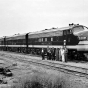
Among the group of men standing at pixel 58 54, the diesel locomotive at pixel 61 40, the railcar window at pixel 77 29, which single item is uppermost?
the railcar window at pixel 77 29

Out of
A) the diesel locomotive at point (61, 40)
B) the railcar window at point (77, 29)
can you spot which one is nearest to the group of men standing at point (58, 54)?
the diesel locomotive at point (61, 40)

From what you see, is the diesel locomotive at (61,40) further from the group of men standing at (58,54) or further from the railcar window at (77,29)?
the group of men standing at (58,54)

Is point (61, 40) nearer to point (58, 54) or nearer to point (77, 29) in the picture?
point (58, 54)

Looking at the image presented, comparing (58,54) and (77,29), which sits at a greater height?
(77,29)

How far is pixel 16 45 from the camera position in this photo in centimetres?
3116

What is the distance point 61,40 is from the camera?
1716cm

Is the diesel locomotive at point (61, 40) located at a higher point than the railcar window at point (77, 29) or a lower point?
lower

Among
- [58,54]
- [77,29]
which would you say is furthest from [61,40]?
[77,29]

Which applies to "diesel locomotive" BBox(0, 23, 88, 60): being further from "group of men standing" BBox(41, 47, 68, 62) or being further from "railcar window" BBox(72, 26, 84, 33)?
"group of men standing" BBox(41, 47, 68, 62)

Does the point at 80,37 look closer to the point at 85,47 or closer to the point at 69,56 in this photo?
the point at 85,47

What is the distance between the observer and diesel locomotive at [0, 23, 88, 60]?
15016 millimetres

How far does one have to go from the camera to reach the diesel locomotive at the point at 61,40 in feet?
49.3

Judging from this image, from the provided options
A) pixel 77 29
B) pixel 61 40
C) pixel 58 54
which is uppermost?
pixel 77 29

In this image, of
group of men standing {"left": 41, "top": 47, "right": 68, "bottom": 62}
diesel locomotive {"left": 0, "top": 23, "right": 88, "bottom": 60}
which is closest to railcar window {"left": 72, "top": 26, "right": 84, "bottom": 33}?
diesel locomotive {"left": 0, "top": 23, "right": 88, "bottom": 60}
